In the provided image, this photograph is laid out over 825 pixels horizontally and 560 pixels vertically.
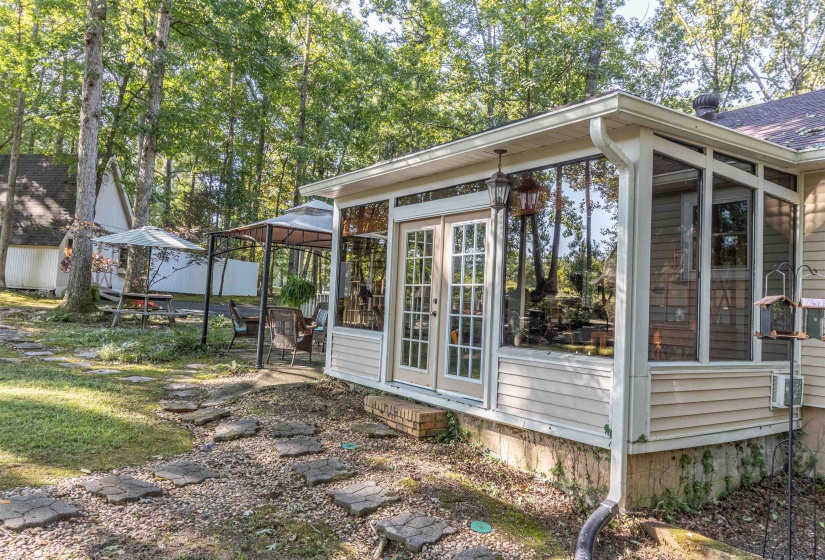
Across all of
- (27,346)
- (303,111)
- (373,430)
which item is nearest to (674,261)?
(373,430)

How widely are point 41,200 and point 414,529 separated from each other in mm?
21935

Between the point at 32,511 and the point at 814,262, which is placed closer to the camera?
the point at 32,511

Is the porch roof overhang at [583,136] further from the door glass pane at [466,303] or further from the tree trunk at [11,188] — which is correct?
the tree trunk at [11,188]

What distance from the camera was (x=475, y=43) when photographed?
16312mm

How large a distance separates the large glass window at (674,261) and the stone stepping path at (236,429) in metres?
3.43

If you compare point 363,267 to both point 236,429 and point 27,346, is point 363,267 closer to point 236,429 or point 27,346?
point 236,429

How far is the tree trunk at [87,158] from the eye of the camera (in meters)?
11.1

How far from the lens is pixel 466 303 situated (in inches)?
186

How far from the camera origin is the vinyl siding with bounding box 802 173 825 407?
4.59 m

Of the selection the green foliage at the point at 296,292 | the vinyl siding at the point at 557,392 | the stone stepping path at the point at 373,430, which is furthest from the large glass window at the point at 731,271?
the green foliage at the point at 296,292

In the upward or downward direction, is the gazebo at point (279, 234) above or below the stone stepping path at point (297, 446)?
above

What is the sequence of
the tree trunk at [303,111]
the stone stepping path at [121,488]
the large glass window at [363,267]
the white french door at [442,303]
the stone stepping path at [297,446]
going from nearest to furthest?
1. the stone stepping path at [121,488]
2. the stone stepping path at [297,446]
3. the white french door at [442,303]
4. the large glass window at [363,267]
5. the tree trunk at [303,111]

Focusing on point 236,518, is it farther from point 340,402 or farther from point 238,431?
point 340,402

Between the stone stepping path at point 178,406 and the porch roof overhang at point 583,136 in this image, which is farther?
the stone stepping path at point 178,406
